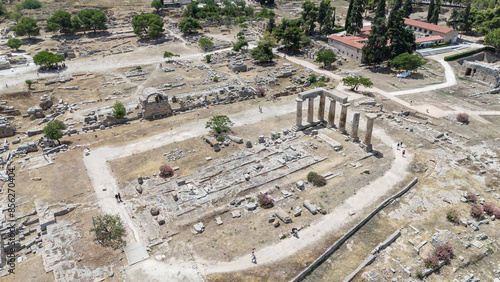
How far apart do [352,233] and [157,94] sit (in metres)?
38.4

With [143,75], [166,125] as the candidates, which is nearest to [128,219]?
[166,125]

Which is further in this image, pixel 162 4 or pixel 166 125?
pixel 162 4

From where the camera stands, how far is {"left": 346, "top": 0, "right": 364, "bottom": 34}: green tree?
289 ft

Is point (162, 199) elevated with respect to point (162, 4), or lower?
lower

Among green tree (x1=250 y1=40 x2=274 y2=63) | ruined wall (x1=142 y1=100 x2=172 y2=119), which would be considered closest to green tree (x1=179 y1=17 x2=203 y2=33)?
green tree (x1=250 y1=40 x2=274 y2=63)

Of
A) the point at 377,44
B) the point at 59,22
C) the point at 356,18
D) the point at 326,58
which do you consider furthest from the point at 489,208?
the point at 59,22

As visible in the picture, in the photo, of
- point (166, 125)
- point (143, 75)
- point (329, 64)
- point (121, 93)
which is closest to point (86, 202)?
point (166, 125)

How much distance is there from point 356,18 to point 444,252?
250ft

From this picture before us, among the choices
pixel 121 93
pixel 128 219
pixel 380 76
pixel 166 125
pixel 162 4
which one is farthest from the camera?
pixel 162 4

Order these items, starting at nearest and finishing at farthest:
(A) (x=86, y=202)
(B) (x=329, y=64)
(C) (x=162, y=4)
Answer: (A) (x=86, y=202)
(B) (x=329, y=64)
(C) (x=162, y=4)

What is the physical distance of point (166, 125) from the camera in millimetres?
52188

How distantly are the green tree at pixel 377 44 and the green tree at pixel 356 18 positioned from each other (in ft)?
51.7

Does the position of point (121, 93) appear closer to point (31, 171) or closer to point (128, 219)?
point (31, 171)

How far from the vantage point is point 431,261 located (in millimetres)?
26812
